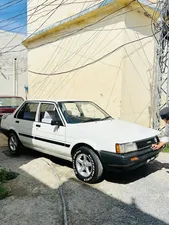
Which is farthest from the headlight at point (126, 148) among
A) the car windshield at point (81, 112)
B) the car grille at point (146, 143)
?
the car windshield at point (81, 112)

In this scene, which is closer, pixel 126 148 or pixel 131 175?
pixel 126 148

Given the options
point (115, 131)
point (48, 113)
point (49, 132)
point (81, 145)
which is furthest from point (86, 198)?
point (48, 113)

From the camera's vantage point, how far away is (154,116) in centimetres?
866

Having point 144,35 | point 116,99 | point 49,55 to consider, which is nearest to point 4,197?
point 116,99

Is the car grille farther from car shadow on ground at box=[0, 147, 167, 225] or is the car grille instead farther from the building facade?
the building facade

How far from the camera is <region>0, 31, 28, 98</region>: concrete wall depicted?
50.4 ft

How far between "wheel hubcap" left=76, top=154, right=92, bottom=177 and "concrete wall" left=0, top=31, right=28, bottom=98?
41.5 feet

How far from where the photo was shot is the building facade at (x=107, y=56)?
7727 mm

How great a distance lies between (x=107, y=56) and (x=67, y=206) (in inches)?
235

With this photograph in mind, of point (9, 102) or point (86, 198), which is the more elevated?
point (9, 102)

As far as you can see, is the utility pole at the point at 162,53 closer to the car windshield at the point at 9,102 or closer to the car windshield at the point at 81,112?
the car windshield at the point at 81,112

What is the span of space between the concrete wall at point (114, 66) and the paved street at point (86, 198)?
3.45 meters

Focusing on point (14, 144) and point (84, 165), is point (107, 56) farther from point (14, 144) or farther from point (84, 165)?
point (84, 165)

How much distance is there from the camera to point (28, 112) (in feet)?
19.5
